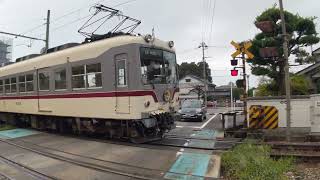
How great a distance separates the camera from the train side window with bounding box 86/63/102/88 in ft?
39.1

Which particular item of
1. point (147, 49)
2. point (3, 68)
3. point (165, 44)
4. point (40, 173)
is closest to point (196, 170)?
point (40, 173)

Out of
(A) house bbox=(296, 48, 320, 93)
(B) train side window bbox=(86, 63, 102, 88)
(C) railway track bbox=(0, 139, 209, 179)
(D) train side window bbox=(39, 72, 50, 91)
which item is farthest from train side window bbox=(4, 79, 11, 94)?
(A) house bbox=(296, 48, 320, 93)

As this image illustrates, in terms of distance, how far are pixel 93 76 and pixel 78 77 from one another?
901 millimetres

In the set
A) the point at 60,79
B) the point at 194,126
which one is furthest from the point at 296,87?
the point at 60,79

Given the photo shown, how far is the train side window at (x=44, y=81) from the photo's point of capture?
14.8 metres

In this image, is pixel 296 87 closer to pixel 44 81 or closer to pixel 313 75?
pixel 313 75

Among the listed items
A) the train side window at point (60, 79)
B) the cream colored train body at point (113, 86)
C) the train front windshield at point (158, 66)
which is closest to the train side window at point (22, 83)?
the cream colored train body at point (113, 86)

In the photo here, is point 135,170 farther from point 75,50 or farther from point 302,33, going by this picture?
point 302,33

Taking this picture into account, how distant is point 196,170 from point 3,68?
49.0 ft

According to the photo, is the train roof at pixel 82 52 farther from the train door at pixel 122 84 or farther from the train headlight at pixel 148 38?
the train door at pixel 122 84

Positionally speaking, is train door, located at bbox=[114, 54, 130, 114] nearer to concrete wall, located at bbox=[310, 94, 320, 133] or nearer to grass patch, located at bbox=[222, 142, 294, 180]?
grass patch, located at bbox=[222, 142, 294, 180]

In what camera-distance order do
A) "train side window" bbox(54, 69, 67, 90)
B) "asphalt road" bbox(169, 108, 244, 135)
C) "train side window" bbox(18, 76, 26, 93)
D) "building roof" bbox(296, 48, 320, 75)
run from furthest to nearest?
1. "building roof" bbox(296, 48, 320, 75)
2. "train side window" bbox(18, 76, 26, 93)
3. "asphalt road" bbox(169, 108, 244, 135)
4. "train side window" bbox(54, 69, 67, 90)

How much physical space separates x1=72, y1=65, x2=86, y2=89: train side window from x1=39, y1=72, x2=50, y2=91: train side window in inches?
86.7

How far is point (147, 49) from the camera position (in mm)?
11484
